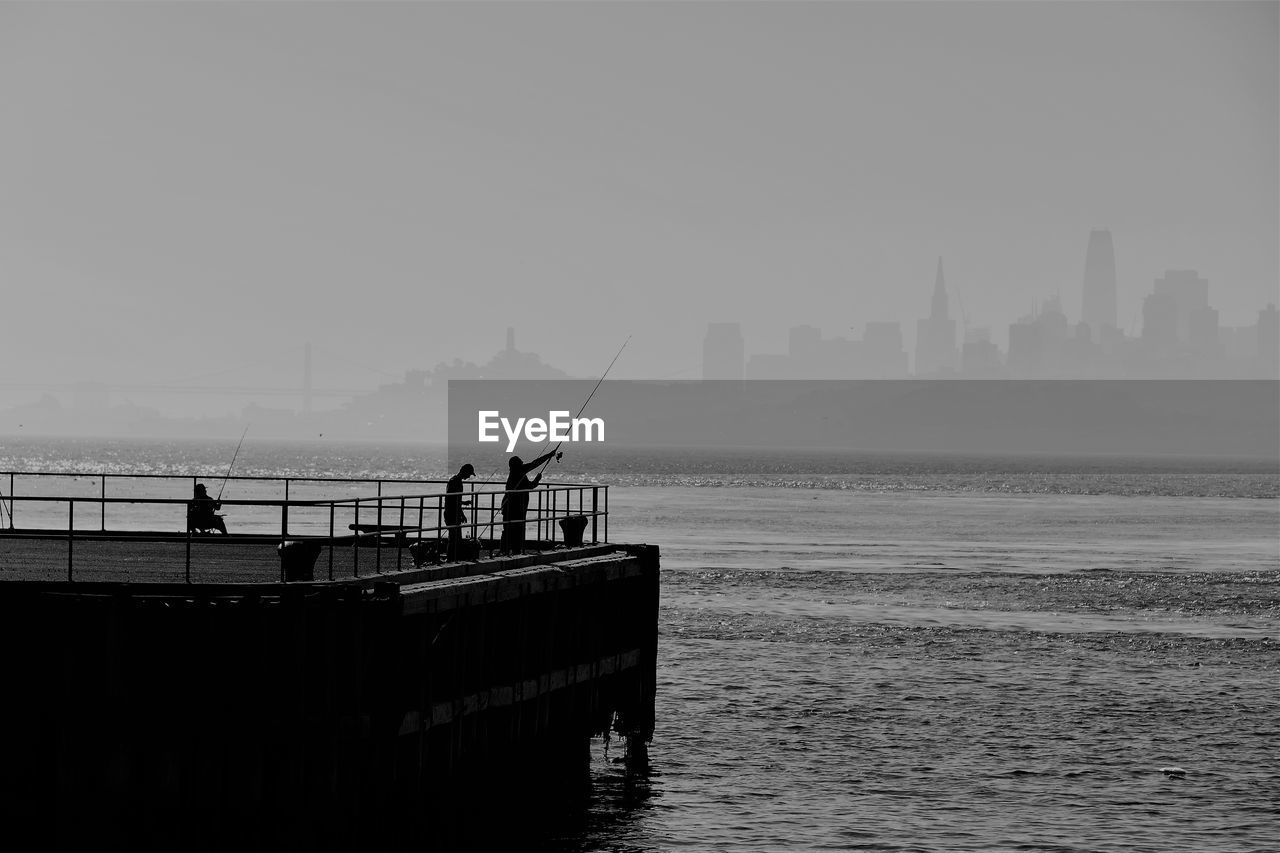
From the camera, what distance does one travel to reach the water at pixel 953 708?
984 inches

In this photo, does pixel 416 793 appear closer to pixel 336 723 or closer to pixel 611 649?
pixel 336 723

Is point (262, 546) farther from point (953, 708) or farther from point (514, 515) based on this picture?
point (953, 708)

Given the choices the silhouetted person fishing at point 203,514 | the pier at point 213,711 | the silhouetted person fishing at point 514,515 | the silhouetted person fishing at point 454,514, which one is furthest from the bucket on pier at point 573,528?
the pier at point 213,711

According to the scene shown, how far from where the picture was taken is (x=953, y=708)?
34.7m

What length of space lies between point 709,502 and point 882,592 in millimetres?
77333

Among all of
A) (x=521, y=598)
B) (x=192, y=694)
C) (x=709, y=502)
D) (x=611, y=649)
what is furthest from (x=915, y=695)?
(x=709, y=502)

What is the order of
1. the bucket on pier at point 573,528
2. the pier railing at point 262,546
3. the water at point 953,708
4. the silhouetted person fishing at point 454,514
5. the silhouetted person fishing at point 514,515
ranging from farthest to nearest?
the bucket on pier at point 573,528 < the water at point 953,708 < the silhouetted person fishing at point 514,515 < the silhouetted person fishing at point 454,514 < the pier railing at point 262,546

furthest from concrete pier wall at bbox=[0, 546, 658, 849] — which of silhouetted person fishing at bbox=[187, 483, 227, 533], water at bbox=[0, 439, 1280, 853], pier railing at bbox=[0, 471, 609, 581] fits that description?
water at bbox=[0, 439, 1280, 853]

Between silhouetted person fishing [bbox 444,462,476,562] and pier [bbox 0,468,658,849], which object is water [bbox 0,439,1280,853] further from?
pier [bbox 0,468,658,849]

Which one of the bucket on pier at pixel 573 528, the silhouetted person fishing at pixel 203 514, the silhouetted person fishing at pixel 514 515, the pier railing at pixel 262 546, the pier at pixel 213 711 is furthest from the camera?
the bucket on pier at pixel 573 528

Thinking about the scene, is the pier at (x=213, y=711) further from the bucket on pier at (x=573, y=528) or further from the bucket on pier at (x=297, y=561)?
the bucket on pier at (x=573, y=528)

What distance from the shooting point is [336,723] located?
58.7ft

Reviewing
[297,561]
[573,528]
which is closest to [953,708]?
[573,528]

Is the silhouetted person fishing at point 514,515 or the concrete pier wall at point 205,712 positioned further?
the silhouetted person fishing at point 514,515
